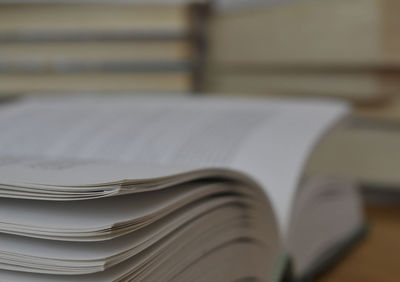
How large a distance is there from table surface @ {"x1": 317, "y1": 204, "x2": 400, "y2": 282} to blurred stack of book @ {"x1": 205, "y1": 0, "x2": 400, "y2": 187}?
88 mm

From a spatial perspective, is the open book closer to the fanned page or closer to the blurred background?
the fanned page

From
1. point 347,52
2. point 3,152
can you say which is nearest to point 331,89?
point 347,52

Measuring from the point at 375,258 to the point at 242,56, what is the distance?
0.40 m

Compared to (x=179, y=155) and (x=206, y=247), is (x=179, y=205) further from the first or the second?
Result: (x=179, y=155)

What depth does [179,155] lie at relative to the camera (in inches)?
17.8

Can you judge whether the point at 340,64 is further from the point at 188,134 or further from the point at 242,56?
the point at 188,134

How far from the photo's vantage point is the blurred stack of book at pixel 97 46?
0.77 meters

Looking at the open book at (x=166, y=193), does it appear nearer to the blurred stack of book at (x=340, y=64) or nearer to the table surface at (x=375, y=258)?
the table surface at (x=375, y=258)

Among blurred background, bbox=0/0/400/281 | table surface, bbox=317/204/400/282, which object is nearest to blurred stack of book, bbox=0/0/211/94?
blurred background, bbox=0/0/400/281

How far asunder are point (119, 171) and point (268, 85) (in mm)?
561

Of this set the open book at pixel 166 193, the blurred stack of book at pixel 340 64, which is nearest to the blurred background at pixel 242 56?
the blurred stack of book at pixel 340 64

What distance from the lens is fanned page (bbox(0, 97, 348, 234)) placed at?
44cm

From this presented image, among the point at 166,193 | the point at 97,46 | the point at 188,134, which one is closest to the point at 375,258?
the point at 188,134

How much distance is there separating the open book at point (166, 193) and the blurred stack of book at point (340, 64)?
4.9 inches
